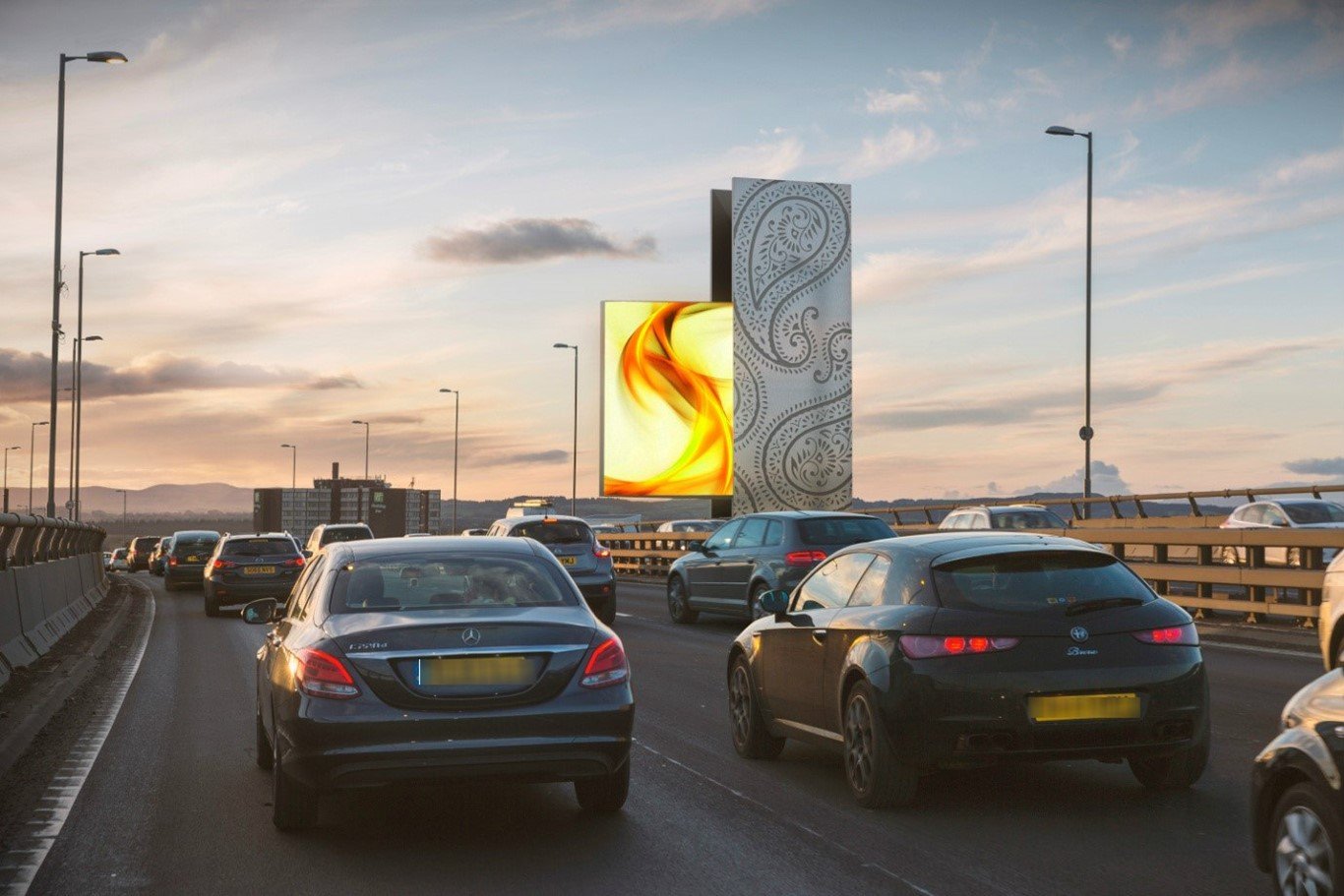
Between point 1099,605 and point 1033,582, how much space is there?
0.34m

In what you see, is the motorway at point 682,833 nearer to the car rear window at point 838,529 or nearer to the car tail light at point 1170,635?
the car tail light at point 1170,635

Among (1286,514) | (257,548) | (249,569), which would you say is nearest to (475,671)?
(249,569)

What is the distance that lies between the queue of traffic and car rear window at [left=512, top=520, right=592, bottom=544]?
1530cm

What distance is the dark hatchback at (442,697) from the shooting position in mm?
7109

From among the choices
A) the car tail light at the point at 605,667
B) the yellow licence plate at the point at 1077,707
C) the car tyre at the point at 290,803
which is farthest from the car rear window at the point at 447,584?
the yellow licence plate at the point at 1077,707

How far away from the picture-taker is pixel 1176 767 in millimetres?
8180

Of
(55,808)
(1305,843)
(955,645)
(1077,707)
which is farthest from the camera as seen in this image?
(55,808)

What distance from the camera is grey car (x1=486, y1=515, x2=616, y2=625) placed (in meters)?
23.7

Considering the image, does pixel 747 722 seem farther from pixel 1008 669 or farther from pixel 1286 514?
pixel 1286 514

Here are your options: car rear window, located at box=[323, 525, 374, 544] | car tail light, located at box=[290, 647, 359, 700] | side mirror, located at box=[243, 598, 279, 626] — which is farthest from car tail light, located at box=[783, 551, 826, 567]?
car rear window, located at box=[323, 525, 374, 544]

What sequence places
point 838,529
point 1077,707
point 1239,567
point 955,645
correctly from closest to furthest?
point 1077,707 → point 955,645 → point 838,529 → point 1239,567

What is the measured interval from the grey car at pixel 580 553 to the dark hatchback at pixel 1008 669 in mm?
15074

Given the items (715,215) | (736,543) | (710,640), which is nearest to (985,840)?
(710,640)

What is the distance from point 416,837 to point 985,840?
260 centimetres
